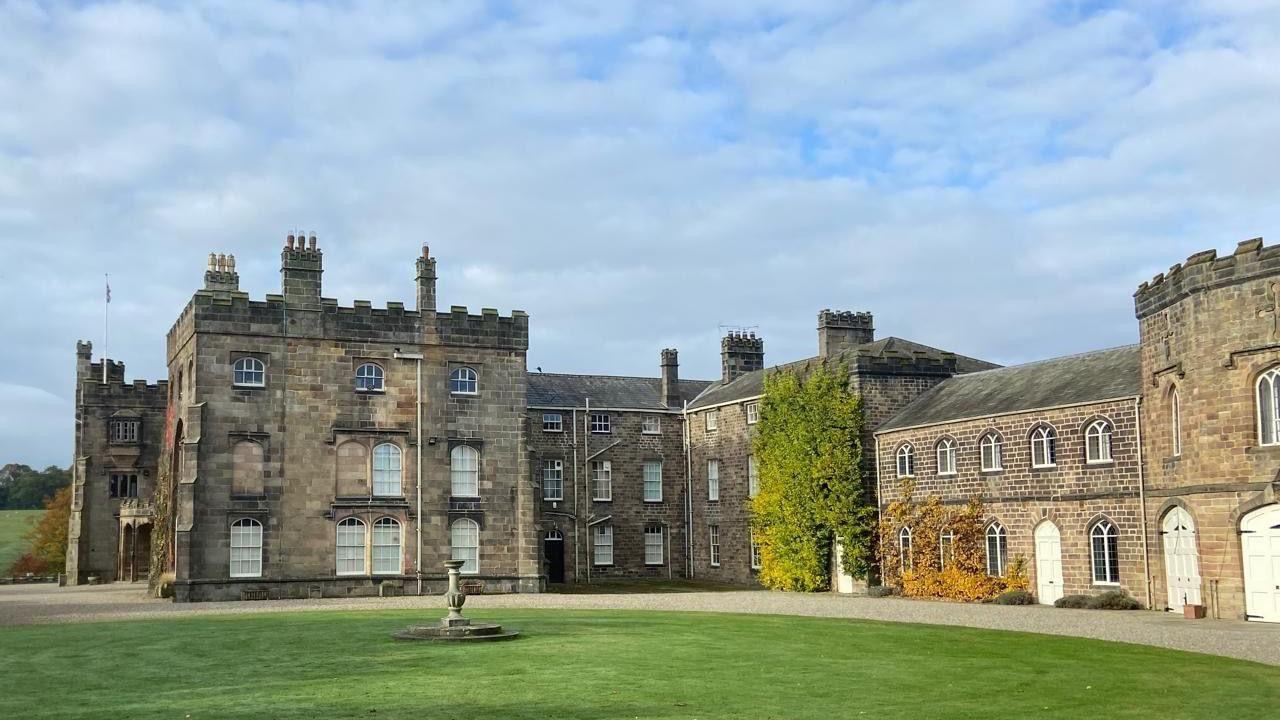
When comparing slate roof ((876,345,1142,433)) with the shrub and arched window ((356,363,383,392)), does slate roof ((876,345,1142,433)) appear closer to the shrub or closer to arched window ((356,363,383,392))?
the shrub

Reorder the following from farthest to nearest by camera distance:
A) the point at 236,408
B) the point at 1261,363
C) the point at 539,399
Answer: the point at 539,399
the point at 236,408
the point at 1261,363

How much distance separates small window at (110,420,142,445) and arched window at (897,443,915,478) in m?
38.9

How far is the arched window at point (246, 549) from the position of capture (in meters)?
38.7

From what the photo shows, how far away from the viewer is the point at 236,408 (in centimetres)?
3938

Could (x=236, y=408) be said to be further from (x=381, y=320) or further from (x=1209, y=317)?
(x=1209, y=317)

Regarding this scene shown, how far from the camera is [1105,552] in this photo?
3256cm

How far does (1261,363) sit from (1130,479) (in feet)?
18.8

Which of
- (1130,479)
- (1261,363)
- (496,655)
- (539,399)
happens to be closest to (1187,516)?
(1130,479)

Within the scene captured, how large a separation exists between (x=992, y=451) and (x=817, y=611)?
26.1 feet

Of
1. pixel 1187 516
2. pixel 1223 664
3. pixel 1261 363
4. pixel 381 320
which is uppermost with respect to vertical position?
pixel 381 320

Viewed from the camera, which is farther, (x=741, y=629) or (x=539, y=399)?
(x=539, y=399)

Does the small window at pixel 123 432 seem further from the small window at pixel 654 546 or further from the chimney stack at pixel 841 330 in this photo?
the chimney stack at pixel 841 330

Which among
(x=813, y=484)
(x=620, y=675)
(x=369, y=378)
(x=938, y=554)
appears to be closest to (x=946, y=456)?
(x=938, y=554)

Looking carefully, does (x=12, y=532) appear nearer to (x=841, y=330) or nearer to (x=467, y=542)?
(x=467, y=542)
